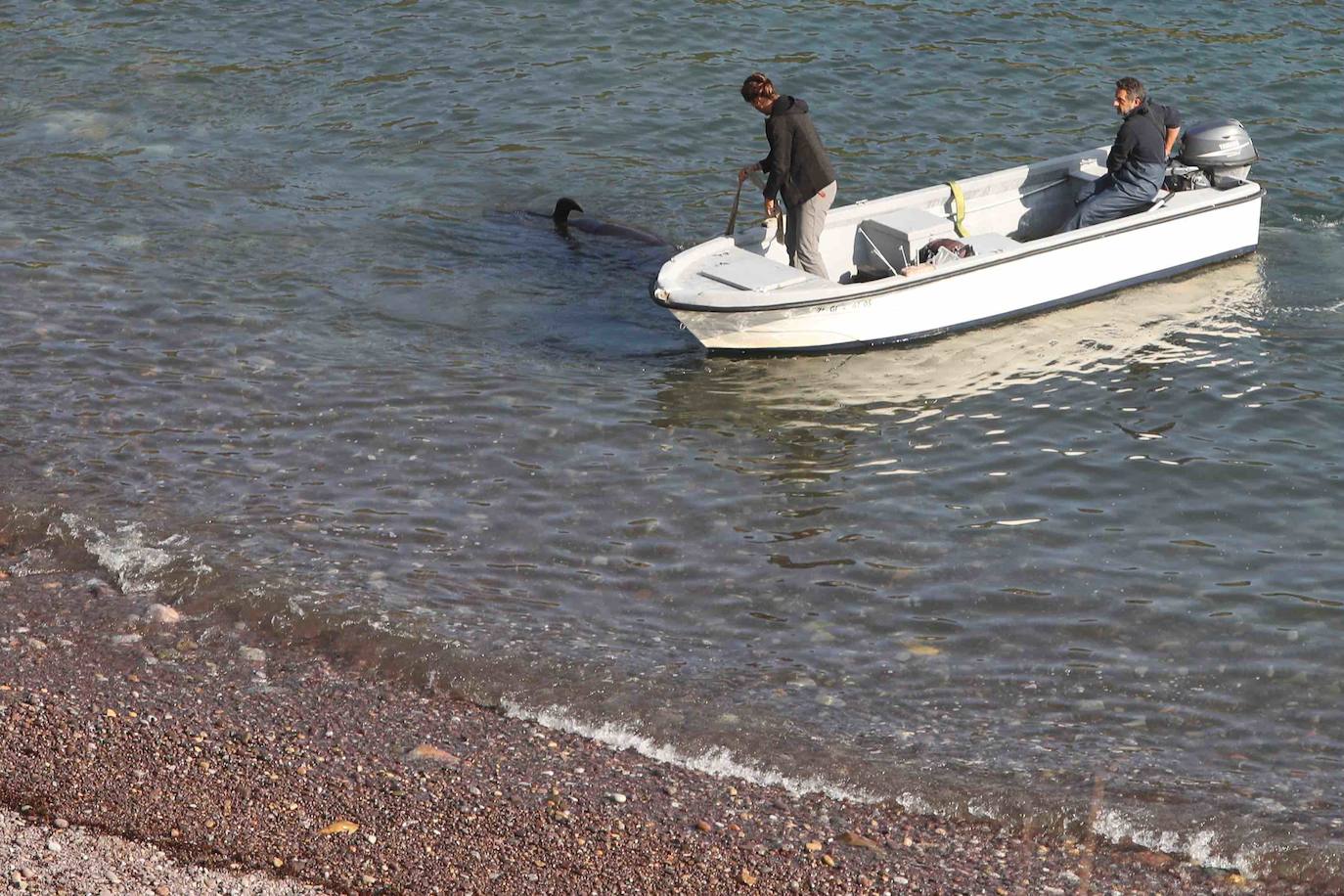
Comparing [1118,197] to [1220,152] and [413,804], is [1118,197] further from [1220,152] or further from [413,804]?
[413,804]

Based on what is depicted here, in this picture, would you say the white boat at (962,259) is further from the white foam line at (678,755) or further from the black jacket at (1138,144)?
the white foam line at (678,755)

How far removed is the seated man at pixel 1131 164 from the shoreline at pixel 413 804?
756 centimetres

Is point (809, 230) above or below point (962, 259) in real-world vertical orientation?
above

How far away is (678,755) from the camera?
7.32 meters

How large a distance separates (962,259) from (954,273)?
0.19 m

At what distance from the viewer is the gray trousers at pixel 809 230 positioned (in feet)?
40.8

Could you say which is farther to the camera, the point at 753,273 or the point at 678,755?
the point at 753,273

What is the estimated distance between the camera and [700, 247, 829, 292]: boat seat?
11.8 m

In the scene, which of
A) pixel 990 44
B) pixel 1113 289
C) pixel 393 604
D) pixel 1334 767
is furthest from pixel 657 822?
pixel 990 44

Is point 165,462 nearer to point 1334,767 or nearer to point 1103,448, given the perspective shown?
point 1103,448

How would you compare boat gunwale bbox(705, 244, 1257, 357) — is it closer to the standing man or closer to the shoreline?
the standing man

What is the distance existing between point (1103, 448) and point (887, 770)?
169 inches

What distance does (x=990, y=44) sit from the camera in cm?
1919

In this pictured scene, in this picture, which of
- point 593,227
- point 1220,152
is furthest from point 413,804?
point 1220,152
